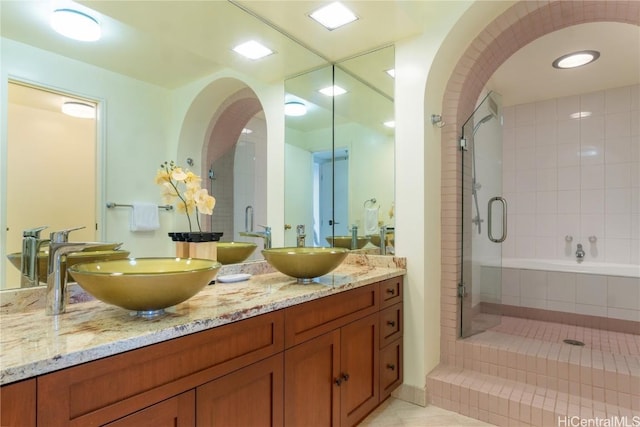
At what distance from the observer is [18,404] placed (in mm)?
725

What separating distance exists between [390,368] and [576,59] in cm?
289

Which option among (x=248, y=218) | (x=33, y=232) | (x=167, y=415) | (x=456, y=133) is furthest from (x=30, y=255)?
(x=456, y=133)

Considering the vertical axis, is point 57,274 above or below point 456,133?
below

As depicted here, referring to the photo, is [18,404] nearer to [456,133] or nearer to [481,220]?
[456,133]

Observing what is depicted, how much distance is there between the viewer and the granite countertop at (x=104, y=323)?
2.58 feet

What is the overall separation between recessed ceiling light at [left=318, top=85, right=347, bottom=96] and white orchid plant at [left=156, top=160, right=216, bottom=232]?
1.34 meters

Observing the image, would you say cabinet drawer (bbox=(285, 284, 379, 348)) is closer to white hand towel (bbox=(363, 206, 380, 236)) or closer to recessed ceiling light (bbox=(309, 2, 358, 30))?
white hand towel (bbox=(363, 206, 380, 236))

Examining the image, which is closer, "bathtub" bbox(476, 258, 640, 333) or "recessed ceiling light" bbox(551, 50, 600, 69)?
"recessed ceiling light" bbox(551, 50, 600, 69)

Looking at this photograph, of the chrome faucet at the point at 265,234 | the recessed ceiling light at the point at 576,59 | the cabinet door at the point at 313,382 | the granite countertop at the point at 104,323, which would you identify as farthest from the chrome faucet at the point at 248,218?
the recessed ceiling light at the point at 576,59

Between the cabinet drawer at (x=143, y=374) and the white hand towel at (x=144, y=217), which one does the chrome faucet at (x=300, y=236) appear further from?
the cabinet drawer at (x=143, y=374)

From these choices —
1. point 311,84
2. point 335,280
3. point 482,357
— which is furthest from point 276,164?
point 482,357

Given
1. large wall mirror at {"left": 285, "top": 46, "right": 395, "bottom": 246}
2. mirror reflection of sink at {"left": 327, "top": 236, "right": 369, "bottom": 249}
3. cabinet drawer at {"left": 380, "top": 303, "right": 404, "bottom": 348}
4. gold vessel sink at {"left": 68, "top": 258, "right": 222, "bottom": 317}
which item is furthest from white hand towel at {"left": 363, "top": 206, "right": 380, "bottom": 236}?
gold vessel sink at {"left": 68, "top": 258, "right": 222, "bottom": 317}

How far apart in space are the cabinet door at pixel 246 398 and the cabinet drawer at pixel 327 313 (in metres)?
0.13

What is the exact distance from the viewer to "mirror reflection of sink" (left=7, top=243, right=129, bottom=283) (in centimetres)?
117
